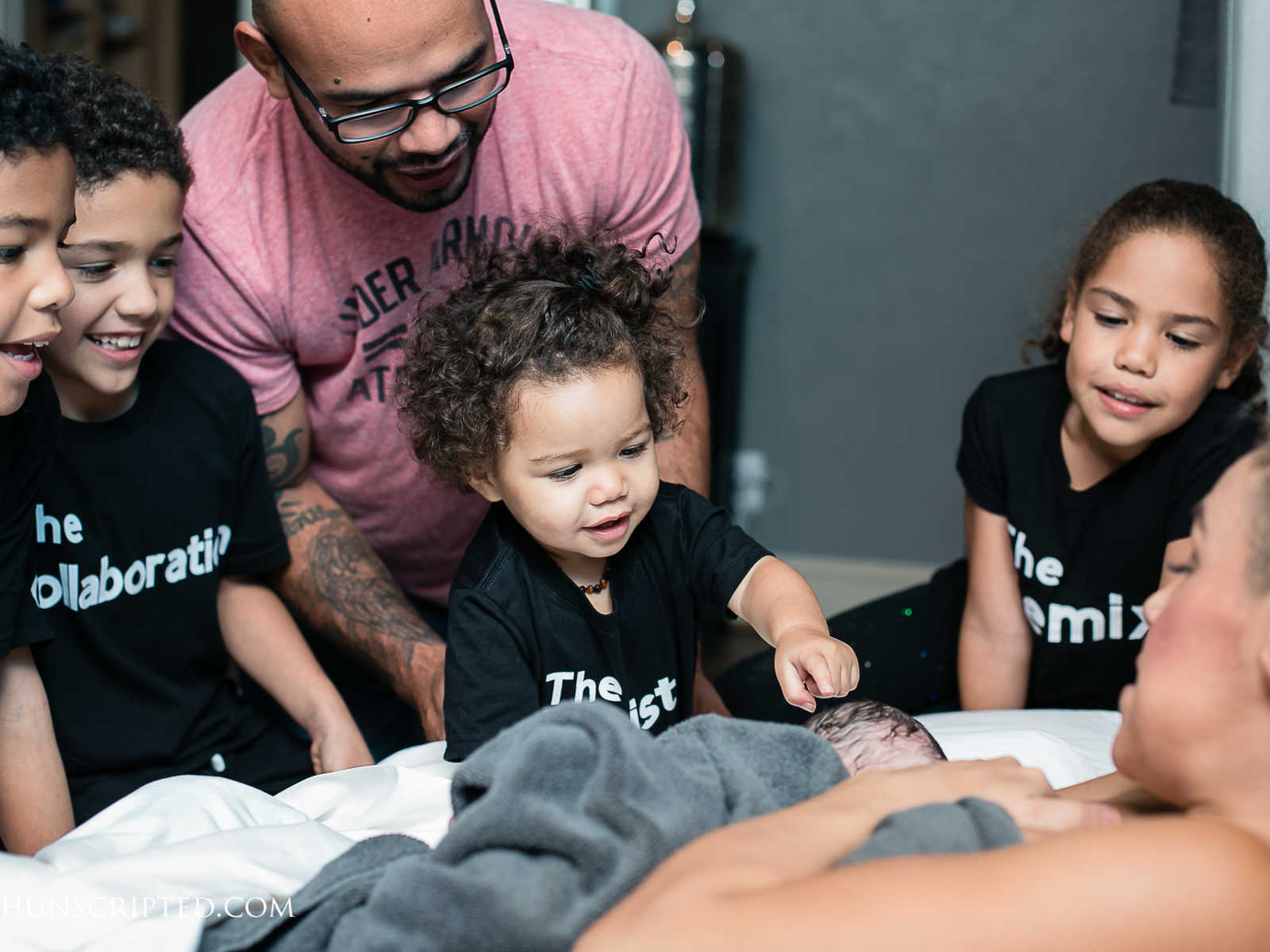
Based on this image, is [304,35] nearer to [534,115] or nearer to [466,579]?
[534,115]

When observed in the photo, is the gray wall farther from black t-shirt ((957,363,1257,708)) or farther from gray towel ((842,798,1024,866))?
gray towel ((842,798,1024,866))

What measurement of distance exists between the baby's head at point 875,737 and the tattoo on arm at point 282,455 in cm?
76

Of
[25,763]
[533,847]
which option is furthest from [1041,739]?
[25,763]

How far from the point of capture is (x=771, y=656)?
166cm

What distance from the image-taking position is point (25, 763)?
118cm

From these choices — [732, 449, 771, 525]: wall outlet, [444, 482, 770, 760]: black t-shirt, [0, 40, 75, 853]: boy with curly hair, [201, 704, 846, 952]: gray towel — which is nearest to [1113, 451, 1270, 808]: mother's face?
[201, 704, 846, 952]: gray towel

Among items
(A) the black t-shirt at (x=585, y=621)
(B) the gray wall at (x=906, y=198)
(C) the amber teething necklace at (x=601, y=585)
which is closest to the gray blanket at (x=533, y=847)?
(A) the black t-shirt at (x=585, y=621)

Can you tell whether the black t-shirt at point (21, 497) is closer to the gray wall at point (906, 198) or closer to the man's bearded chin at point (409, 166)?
the man's bearded chin at point (409, 166)

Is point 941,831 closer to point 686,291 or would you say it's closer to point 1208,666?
point 1208,666

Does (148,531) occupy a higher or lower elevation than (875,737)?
higher

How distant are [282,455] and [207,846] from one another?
0.70 meters

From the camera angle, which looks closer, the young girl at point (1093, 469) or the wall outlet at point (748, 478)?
the young girl at point (1093, 469)

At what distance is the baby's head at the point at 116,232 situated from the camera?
1.20 metres

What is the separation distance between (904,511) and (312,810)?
2.00m
